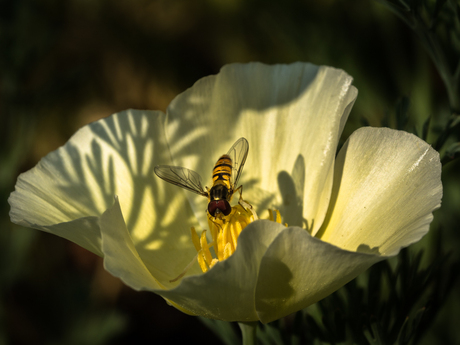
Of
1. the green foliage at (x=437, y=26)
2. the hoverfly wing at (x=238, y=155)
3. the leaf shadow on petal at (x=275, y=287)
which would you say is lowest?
the leaf shadow on petal at (x=275, y=287)

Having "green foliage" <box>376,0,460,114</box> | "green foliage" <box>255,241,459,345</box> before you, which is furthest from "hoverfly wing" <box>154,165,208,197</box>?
"green foliage" <box>376,0,460,114</box>

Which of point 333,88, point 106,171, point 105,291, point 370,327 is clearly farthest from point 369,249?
point 105,291

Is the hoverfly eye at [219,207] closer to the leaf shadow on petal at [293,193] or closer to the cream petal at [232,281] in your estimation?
the leaf shadow on petal at [293,193]

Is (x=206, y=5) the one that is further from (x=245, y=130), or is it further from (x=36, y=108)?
(x=245, y=130)

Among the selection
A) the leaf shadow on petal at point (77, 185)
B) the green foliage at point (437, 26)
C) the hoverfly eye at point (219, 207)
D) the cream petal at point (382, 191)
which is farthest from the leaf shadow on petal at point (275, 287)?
the green foliage at point (437, 26)

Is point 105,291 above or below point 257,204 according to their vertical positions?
below

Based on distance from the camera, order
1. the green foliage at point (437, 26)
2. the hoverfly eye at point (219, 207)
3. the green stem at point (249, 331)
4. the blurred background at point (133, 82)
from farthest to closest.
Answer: the blurred background at point (133, 82)
the hoverfly eye at point (219, 207)
the green foliage at point (437, 26)
the green stem at point (249, 331)

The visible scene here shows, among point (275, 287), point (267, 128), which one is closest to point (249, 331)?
point (275, 287)
